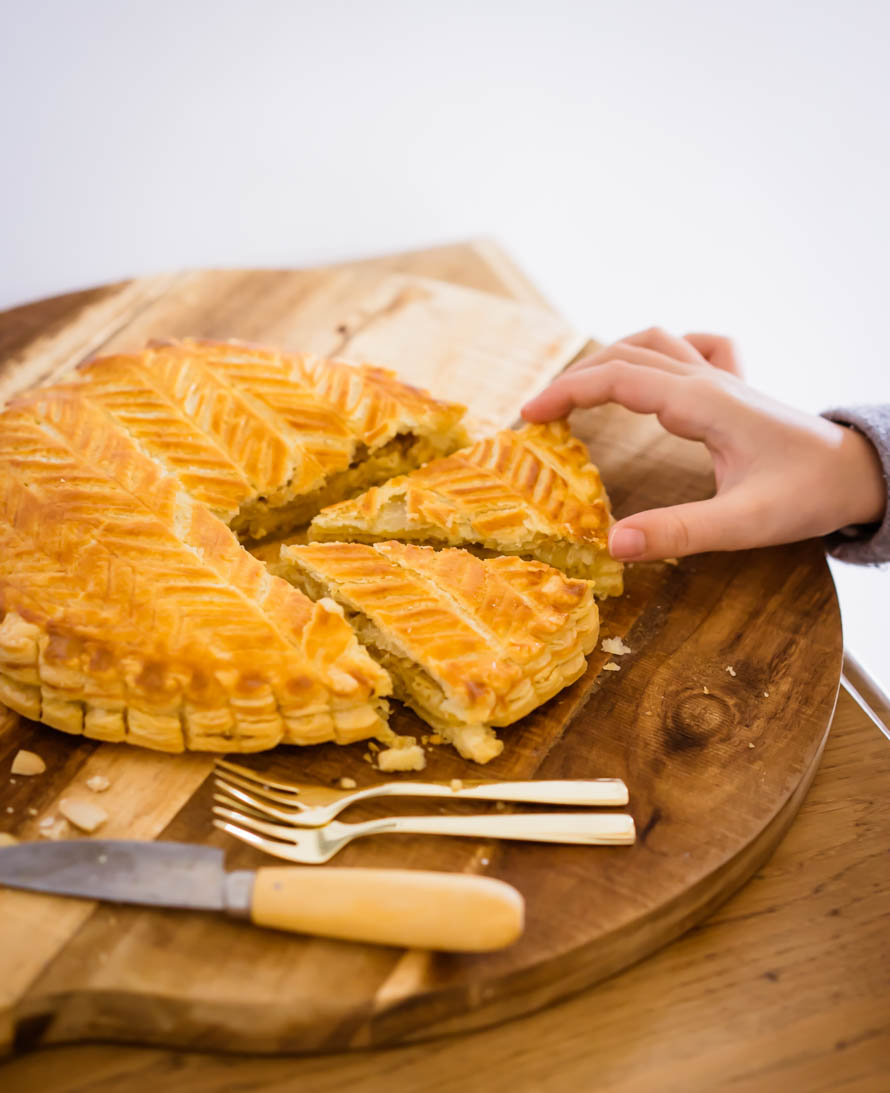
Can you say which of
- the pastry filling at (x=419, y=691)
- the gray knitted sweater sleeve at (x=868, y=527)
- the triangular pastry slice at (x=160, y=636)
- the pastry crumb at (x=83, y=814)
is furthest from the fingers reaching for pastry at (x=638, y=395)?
the pastry crumb at (x=83, y=814)

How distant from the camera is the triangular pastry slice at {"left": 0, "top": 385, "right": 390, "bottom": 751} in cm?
299

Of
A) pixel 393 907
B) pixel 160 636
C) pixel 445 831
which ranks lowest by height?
pixel 445 831

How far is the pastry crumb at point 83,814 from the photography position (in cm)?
283

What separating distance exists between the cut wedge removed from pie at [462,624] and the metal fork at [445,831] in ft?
0.92

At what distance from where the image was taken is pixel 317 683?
301cm

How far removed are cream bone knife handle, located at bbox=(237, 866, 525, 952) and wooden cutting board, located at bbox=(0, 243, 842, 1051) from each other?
0.41ft

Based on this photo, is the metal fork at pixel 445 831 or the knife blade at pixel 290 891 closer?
the knife blade at pixel 290 891

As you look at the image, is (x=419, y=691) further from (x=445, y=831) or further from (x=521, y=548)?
(x=521, y=548)

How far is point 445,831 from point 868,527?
205 centimetres

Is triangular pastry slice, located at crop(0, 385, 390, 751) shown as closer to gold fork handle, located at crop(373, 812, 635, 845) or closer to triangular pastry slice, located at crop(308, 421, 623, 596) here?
gold fork handle, located at crop(373, 812, 635, 845)

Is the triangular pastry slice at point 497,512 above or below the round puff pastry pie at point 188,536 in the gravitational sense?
below

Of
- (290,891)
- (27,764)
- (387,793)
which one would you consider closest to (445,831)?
(387,793)

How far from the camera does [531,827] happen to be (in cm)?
279

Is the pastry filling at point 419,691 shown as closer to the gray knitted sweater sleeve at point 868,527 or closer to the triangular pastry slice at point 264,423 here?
the triangular pastry slice at point 264,423
